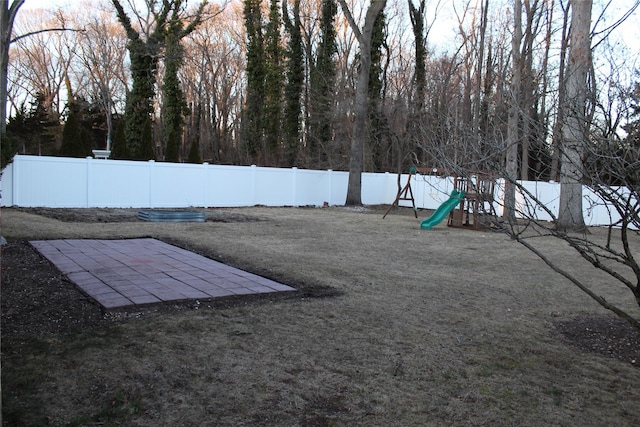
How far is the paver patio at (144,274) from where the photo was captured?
4520 millimetres

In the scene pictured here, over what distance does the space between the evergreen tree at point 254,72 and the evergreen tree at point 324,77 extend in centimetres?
316

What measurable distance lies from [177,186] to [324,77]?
14440mm

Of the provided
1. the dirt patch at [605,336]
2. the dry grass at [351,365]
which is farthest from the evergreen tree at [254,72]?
the dirt patch at [605,336]

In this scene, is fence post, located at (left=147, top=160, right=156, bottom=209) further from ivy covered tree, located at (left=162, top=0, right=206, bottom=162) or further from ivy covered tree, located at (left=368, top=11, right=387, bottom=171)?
ivy covered tree, located at (left=368, top=11, right=387, bottom=171)

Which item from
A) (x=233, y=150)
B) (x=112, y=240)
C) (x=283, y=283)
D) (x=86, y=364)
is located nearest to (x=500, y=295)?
(x=283, y=283)

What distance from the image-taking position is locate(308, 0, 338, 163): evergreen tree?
2806 centimetres

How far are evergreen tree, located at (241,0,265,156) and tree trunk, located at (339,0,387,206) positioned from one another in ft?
34.6

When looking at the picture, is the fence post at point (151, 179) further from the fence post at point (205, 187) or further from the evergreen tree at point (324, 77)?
the evergreen tree at point (324, 77)

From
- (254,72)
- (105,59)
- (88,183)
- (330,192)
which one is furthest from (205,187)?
(105,59)

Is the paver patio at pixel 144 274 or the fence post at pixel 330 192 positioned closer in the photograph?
the paver patio at pixel 144 274

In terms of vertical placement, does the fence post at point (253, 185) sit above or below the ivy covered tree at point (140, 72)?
below

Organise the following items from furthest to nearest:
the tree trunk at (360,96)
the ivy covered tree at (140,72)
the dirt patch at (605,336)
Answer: the ivy covered tree at (140,72), the tree trunk at (360,96), the dirt patch at (605,336)

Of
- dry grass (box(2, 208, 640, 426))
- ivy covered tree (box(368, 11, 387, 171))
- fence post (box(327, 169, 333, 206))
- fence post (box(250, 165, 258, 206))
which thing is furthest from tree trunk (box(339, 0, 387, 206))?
dry grass (box(2, 208, 640, 426))

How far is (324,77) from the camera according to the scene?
2827 centimetres
